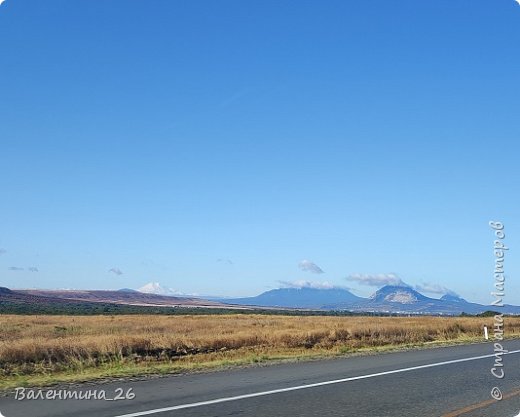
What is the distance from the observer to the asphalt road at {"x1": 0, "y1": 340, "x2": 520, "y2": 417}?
8.87m

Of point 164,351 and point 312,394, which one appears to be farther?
point 164,351

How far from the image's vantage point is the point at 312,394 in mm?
10492

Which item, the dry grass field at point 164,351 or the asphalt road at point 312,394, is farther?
the dry grass field at point 164,351

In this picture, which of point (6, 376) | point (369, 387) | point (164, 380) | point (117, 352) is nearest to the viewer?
point (369, 387)

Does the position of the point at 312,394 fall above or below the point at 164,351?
above

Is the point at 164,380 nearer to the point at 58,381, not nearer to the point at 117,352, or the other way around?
the point at 58,381

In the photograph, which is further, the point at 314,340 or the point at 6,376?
the point at 314,340

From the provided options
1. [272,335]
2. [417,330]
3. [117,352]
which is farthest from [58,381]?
[417,330]

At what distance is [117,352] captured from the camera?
1936 cm

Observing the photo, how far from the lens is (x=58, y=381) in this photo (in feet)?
39.6

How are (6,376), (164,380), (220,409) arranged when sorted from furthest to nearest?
(6,376), (164,380), (220,409)

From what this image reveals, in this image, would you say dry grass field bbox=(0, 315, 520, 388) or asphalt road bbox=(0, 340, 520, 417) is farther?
dry grass field bbox=(0, 315, 520, 388)

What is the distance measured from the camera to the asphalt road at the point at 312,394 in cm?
887

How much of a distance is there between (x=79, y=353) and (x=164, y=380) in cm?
634
